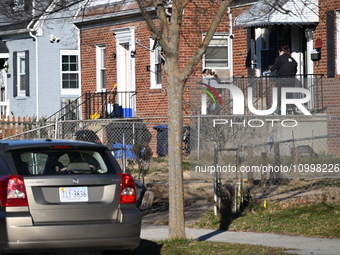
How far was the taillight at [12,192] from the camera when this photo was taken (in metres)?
8.63

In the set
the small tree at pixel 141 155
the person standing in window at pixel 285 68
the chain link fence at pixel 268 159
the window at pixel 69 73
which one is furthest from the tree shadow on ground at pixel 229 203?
the window at pixel 69 73

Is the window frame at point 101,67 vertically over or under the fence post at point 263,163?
over

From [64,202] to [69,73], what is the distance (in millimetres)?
25181

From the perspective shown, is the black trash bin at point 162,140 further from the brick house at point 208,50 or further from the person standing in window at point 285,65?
the person standing in window at point 285,65

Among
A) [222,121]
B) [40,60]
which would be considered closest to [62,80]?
[40,60]

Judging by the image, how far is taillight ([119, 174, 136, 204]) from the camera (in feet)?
30.2

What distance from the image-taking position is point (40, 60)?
3291 centimetres

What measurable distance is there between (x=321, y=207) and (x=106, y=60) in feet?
55.5

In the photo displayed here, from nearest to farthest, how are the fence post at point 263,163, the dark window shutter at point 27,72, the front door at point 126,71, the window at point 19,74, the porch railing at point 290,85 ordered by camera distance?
the fence post at point 263,163 → the porch railing at point 290,85 → the front door at point 126,71 → the dark window shutter at point 27,72 → the window at point 19,74

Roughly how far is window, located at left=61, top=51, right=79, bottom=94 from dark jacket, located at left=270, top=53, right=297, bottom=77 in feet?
45.8

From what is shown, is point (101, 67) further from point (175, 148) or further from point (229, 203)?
point (175, 148)

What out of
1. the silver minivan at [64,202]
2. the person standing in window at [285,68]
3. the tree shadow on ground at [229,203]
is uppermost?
the person standing in window at [285,68]

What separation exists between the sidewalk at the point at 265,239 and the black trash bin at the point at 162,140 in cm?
969

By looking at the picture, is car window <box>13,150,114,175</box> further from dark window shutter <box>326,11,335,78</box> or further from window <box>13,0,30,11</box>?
dark window shutter <box>326,11,335,78</box>
